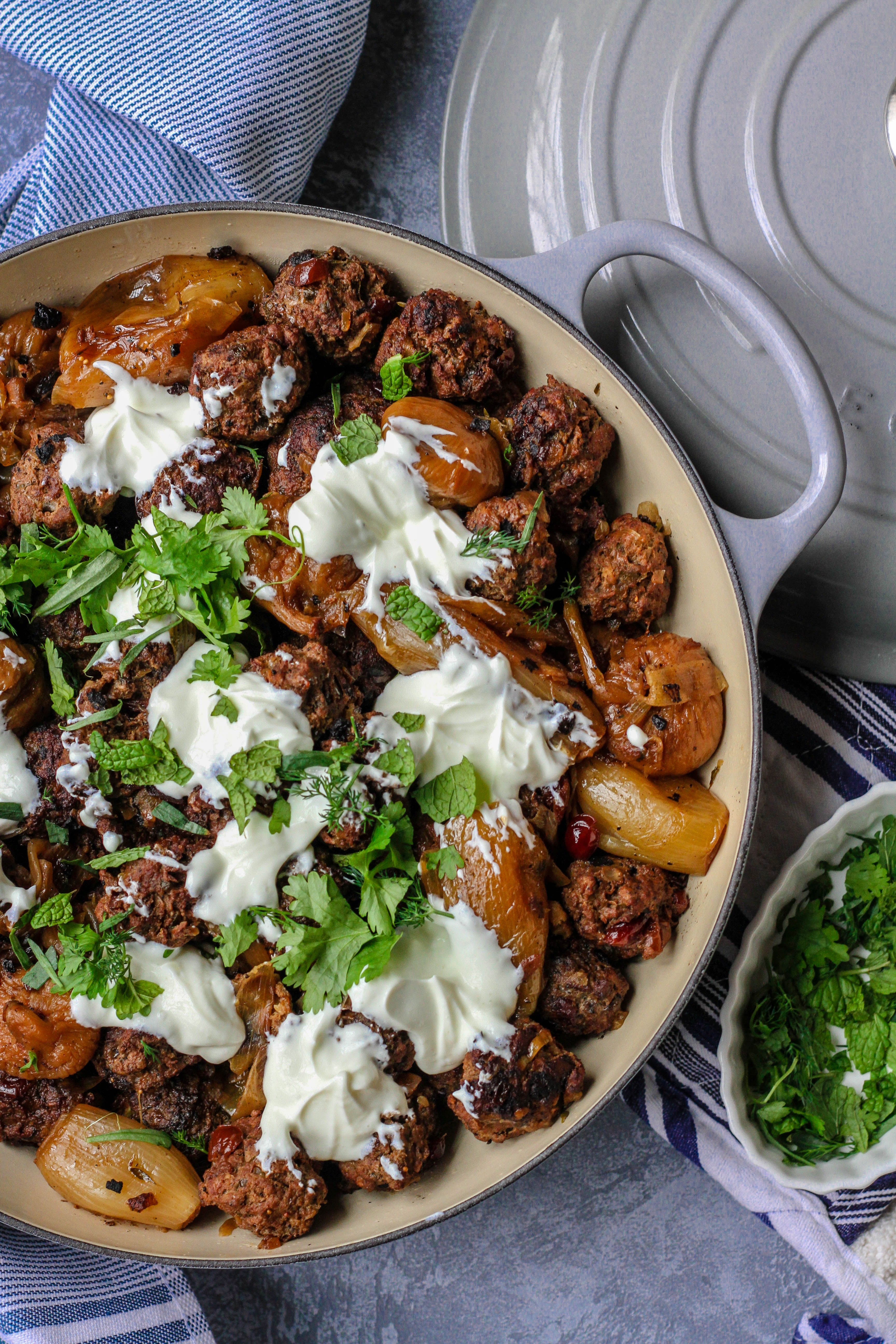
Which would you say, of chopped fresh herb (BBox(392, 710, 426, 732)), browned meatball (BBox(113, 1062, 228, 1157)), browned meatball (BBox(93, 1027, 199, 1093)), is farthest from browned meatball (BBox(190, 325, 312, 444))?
browned meatball (BBox(113, 1062, 228, 1157))

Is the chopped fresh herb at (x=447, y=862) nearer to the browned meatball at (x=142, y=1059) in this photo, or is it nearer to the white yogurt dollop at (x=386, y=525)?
the white yogurt dollop at (x=386, y=525)

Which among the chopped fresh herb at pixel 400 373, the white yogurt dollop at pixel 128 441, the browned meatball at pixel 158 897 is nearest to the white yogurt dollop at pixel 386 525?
the chopped fresh herb at pixel 400 373

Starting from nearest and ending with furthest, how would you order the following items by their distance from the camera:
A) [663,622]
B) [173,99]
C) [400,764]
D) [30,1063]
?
1. [400,764]
2. [30,1063]
3. [663,622]
4. [173,99]

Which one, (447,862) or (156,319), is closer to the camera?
(447,862)

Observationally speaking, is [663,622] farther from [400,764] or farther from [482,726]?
[400,764]

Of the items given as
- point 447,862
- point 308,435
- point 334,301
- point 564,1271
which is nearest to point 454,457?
point 308,435

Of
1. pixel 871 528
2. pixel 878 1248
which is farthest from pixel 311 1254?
pixel 871 528
